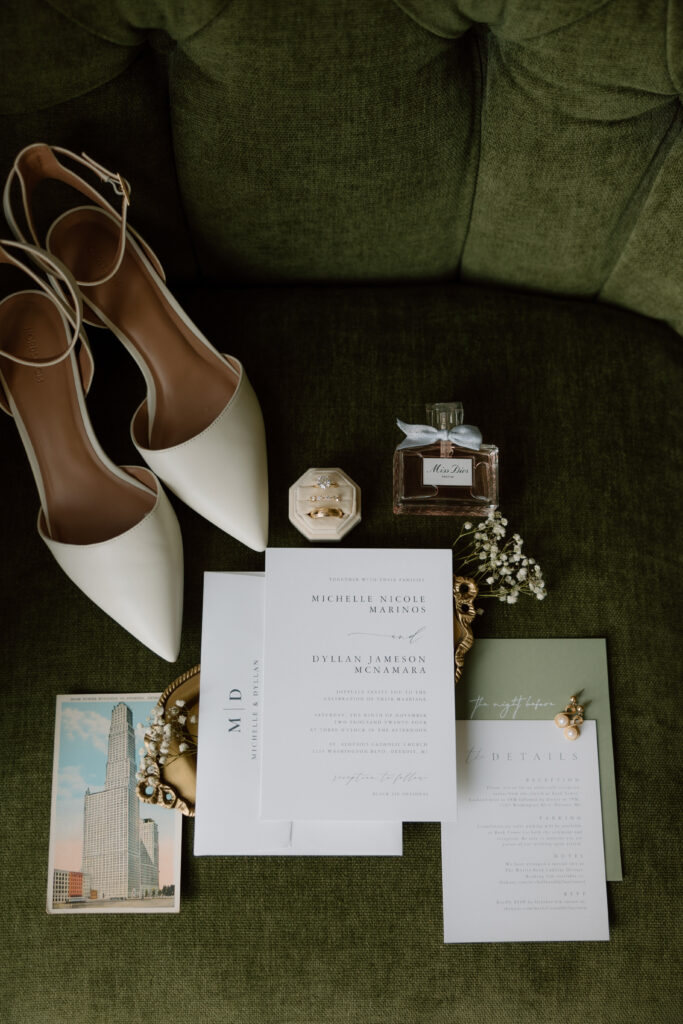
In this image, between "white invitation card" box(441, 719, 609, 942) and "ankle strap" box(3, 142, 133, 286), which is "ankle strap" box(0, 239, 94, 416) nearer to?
"ankle strap" box(3, 142, 133, 286)

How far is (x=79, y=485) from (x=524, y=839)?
0.78m

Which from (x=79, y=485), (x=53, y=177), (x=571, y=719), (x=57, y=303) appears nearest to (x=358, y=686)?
(x=571, y=719)

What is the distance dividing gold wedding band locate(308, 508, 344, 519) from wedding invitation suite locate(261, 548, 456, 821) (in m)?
0.05

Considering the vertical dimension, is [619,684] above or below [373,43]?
below

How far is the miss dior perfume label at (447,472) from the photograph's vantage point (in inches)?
38.8

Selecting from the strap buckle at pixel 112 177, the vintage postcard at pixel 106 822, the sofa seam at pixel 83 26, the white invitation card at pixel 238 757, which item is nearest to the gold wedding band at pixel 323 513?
the white invitation card at pixel 238 757

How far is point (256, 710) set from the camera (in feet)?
3.16

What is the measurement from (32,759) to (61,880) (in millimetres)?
162

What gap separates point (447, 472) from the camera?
0.99 m

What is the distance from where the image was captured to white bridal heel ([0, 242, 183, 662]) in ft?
3.03

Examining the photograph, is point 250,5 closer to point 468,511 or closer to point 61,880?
point 468,511

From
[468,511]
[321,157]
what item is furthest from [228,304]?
[468,511]

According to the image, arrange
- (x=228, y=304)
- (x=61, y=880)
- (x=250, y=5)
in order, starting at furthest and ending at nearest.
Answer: (x=228, y=304) < (x=61, y=880) < (x=250, y=5)

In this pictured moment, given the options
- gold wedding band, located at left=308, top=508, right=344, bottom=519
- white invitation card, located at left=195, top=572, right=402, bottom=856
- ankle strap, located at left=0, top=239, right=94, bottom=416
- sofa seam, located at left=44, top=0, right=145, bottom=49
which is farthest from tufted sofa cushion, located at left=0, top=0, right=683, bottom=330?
white invitation card, located at left=195, top=572, right=402, bottom=856
